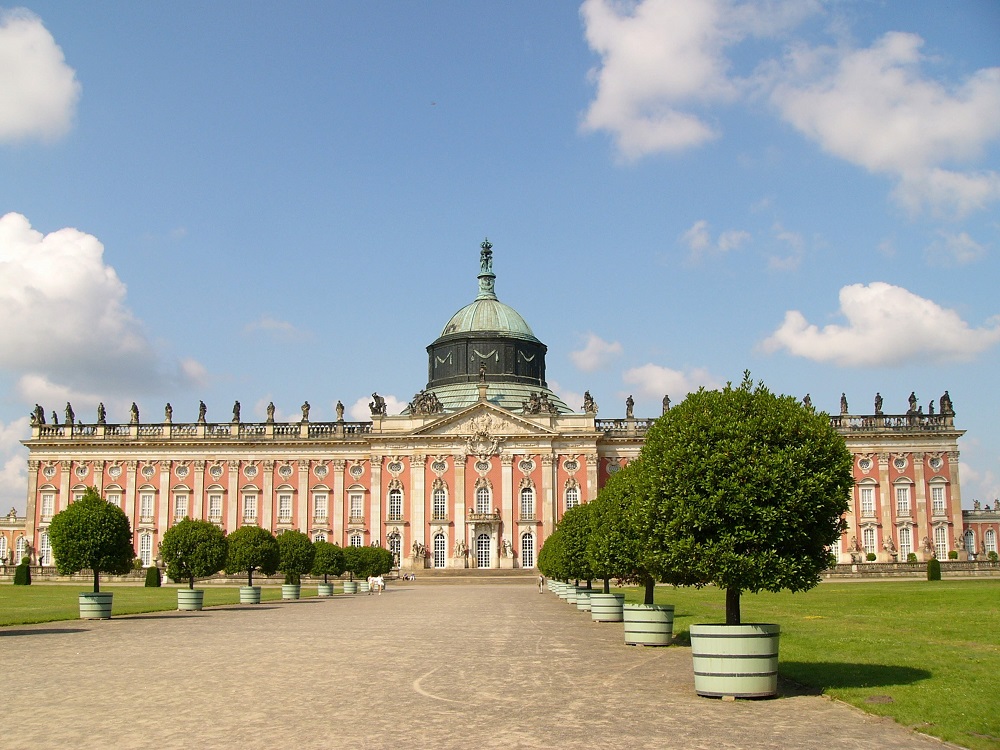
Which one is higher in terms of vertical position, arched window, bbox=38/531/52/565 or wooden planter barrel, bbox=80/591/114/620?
wooden planter barrel, bbox=80/591/114/620

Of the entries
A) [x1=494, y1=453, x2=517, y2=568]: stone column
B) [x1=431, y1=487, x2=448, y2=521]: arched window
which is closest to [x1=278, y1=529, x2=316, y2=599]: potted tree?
[x1=431, y1=487, x2=448, y2=521]: arched window

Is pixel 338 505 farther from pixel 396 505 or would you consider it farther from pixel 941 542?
pixel 941 542

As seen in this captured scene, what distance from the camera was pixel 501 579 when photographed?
234ft

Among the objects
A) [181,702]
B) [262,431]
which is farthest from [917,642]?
[262,431]

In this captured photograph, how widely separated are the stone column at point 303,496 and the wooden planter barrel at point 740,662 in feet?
230

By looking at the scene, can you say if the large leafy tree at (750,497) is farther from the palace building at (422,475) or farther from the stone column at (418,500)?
the stone column at (418,500)

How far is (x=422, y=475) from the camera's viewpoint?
80.8 m

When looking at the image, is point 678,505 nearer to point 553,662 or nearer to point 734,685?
point 734,685

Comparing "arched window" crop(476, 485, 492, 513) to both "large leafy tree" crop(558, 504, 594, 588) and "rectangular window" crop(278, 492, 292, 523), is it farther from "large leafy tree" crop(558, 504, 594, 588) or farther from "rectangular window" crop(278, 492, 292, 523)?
"large leafy tree" crop(558, 504, 594, 588)

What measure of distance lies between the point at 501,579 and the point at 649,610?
5072 cm

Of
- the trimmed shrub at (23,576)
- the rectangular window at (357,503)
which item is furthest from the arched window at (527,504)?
the trimmed shrub at (23,576)

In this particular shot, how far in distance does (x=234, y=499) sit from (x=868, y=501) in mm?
49459

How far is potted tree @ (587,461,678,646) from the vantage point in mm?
17172

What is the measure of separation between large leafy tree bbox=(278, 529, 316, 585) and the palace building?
87.6 feet
